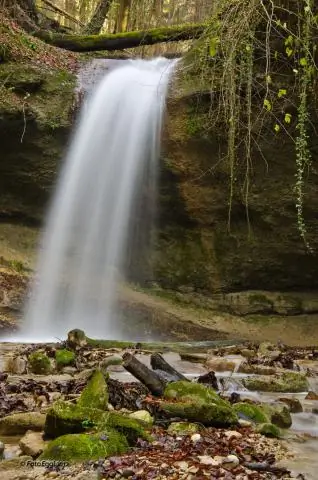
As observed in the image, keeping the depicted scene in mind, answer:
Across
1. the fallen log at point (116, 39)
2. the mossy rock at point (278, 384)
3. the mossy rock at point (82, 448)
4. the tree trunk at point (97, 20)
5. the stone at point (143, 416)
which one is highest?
the tree trunk at point (97, 20)

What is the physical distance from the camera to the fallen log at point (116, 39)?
11.1 meters

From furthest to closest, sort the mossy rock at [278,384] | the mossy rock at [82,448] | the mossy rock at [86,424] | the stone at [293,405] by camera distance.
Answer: the mossy rock at [278,384] < the stone at [293,405] < the mossy rock at [86,424] < the mossy rock at [82,448]

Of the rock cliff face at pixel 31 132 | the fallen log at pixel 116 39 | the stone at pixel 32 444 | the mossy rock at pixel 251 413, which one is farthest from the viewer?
the fallen log at pixel 116 39

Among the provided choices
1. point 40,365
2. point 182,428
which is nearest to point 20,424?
point 182,428

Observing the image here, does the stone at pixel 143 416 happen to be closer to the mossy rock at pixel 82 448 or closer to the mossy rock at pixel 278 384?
the mossy rock at pixel 82 448

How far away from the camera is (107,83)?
34.0 feet

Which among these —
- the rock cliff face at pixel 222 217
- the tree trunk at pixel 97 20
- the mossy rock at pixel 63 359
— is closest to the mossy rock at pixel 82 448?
the mossy rock at pixel 63 359

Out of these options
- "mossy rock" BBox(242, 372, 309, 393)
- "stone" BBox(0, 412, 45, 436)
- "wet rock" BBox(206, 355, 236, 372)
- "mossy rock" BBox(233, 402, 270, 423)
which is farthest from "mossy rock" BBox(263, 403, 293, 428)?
"wet rock" BBox(206, 355, 236, 372)

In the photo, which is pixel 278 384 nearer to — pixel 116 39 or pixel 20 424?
pixel 20 424

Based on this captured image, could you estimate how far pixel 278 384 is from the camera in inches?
182

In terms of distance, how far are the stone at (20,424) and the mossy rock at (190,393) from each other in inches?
33.4

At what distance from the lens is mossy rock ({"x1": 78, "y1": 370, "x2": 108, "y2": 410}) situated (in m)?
3.07

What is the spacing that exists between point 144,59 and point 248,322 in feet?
20.8

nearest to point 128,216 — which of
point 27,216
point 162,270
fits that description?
point 162,270
